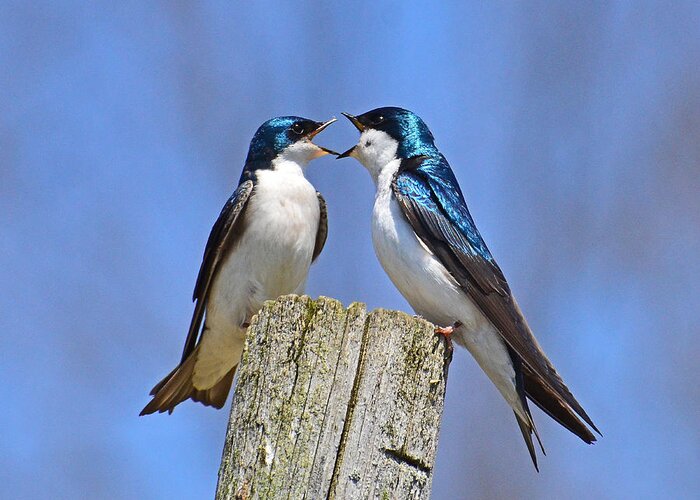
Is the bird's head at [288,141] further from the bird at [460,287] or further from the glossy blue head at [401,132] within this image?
the bird at [460,287]

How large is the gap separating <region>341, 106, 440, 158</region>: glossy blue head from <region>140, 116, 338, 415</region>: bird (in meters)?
0.22

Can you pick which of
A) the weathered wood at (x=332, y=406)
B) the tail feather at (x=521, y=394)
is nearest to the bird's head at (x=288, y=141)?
the tail feather at (x=521, y=394)

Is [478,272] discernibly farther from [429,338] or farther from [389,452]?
[389,452]

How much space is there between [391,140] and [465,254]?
662mm

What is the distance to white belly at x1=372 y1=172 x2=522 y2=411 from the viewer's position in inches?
106

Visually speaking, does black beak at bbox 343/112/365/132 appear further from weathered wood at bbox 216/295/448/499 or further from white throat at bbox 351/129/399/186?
weathered wood at bbox 216/295/448/499

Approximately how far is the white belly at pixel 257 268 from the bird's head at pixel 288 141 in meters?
0.21

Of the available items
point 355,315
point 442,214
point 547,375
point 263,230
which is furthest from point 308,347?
point 263,230

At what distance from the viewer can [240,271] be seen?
3.29m

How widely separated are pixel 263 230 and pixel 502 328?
1.03m

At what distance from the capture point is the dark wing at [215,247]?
3316 mm

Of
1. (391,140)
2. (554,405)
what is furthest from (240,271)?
(554,405)

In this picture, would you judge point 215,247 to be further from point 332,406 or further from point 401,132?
point 332,406

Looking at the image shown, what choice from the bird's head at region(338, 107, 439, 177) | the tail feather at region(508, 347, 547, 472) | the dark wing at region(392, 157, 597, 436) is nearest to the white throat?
the bird's head at region(338, 107, 439, 177)
